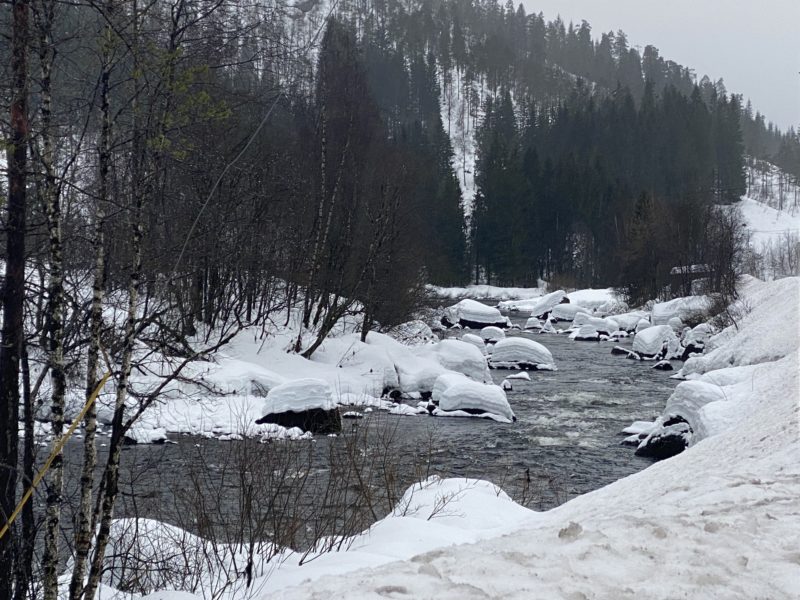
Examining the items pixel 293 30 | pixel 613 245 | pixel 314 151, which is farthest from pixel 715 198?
pixel 293 30

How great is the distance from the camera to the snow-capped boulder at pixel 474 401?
1491cm

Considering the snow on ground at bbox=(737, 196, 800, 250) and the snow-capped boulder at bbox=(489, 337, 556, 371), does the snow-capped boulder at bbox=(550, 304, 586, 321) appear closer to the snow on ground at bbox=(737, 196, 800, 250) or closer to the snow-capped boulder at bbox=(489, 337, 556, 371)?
the snow-capped boulder at bbox=(489, 337, 556, 371)

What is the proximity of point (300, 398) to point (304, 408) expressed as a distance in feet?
0.84

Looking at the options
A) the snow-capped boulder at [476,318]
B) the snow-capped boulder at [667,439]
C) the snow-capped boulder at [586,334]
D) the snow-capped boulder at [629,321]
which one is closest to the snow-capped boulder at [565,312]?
the snow-capped boulder at [629,321]

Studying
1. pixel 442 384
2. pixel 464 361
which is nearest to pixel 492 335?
pixel 464 361

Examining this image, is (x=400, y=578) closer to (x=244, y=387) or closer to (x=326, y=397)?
(x=326, y=397)

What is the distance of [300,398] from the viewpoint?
1323cm

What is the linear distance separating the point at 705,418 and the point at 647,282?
3447 centimetres

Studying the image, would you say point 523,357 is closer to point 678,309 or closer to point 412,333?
point 412,333

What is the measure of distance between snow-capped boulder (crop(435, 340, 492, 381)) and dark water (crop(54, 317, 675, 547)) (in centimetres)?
125

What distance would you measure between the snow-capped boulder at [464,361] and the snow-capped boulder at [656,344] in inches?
322

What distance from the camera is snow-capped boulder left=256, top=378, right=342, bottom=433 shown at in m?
12.9

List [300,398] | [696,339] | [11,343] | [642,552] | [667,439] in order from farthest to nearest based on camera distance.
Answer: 1. [696,339]
2. [300,398]
3. [667,439]
4. [11,343]
5. [642,552]

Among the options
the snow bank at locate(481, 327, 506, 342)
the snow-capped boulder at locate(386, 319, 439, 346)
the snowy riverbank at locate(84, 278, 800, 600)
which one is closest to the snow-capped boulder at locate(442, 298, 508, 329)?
the snow bank at locate(481, 327, 506, 342)
